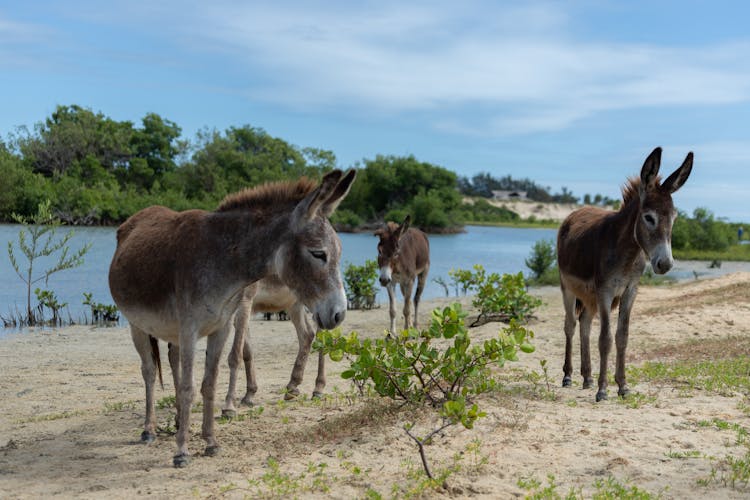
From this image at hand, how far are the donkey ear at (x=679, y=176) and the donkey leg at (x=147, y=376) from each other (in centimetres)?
592

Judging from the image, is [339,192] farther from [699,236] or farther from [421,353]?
[699,236]

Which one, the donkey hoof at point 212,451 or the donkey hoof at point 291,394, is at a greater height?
the donkey hoof at point 212,451

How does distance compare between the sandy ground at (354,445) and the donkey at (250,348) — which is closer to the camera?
the sandy ground at (354,445)

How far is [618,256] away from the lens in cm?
786

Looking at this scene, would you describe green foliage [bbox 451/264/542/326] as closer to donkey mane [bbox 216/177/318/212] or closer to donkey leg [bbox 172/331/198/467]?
donkey mane [bbox 216/177/318/212]

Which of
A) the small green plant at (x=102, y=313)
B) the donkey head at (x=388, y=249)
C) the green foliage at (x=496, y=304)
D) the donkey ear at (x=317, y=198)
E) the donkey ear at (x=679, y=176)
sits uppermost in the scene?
the donkey ear at (x=679, y=176)

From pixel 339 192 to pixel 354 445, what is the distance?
2174 mm

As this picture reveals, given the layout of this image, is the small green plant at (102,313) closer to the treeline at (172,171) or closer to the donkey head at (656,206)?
the donkey head at (656,206)

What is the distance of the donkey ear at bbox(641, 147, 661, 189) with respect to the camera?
24.2ft

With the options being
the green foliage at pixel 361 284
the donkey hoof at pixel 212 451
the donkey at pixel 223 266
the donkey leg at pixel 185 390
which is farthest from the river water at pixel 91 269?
the donkey leg at pixel 185 390

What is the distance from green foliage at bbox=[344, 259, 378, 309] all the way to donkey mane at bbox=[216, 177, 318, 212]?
1350 centimetres

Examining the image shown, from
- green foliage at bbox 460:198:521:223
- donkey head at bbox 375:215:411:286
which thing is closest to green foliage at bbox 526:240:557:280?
donkey head at bbox 375:215:411:286

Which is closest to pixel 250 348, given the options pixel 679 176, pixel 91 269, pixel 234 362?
pixel 234 362

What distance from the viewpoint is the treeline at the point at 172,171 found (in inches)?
2277
